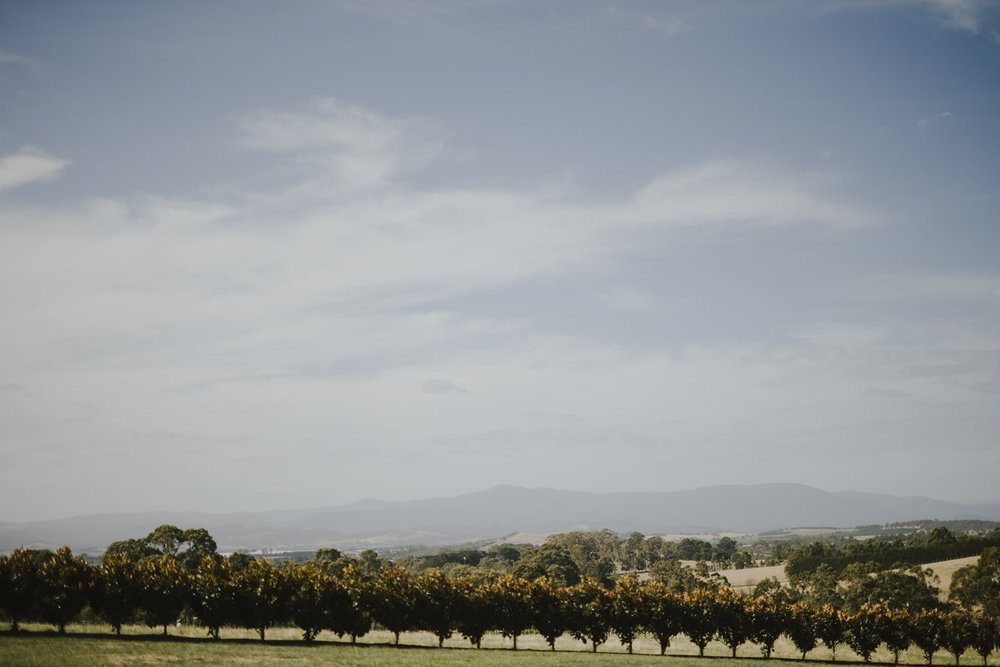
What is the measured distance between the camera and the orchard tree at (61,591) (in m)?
43.4

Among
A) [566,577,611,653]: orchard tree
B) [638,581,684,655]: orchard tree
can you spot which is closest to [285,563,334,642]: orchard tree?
[566,577,611,653]: orchard tree

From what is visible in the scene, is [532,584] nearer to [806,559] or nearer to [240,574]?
[240,574]

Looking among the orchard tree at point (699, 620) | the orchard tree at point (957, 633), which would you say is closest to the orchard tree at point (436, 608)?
the orchard tree at point (699, 620)

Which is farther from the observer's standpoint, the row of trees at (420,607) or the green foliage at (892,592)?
the green foliage at (892,592)

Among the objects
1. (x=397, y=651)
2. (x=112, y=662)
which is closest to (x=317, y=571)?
(x=397, y=651)

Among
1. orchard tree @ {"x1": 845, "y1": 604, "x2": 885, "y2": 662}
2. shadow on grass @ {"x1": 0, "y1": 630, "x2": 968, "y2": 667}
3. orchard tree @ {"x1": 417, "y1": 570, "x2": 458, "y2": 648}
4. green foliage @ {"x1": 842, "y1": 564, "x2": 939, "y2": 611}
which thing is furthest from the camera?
green foliage @ {"x1": 842, "y1": 564, "x2": 939, "y2": 611}

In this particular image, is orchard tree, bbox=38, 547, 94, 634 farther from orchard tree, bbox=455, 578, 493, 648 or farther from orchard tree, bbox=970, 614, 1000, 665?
orchard tree, bbox=970, 614, 1000, 665

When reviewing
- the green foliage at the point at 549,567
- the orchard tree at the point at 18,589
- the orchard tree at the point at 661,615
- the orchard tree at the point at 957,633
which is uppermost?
the orchard tree at the point at 18,589

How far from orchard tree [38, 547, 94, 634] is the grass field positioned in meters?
1.00

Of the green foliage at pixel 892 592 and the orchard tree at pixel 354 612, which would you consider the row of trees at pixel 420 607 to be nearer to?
the orchard tree at pixel 354 612

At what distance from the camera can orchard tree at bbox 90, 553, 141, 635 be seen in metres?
45.1

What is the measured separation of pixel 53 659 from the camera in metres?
33.4

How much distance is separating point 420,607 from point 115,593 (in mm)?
20660

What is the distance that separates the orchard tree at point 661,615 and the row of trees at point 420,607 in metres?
0.09
